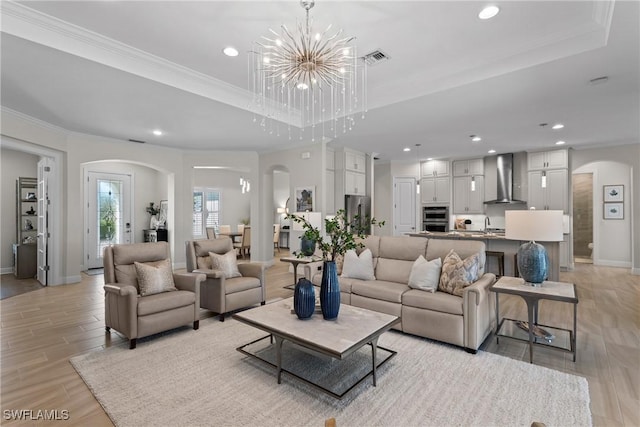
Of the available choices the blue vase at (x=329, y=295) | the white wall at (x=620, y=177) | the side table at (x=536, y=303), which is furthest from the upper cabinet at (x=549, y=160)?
the blue vase at (x=329, y=295)

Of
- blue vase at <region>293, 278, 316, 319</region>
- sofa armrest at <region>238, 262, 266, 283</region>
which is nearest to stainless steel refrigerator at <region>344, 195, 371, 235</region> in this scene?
sofa armrest at <region>238, 262, 266, 283</region>

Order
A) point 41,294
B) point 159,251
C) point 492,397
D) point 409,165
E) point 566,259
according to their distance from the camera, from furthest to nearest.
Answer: point 409,165
point 566,259
point 41,294
point 159,251
point 492,397

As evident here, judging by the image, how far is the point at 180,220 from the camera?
739cm

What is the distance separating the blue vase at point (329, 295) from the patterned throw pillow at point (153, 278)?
6.47ft

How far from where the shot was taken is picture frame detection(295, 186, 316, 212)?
652 cm

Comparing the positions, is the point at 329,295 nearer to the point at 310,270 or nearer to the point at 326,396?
the point at 326,396

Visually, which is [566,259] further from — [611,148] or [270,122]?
[270,122]

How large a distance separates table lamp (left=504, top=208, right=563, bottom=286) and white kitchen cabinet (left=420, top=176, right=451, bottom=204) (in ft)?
19.1

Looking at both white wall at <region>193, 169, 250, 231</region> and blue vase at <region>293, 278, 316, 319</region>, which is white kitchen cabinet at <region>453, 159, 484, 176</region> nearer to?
white wall at <region>193, 169, 250, 231</region>

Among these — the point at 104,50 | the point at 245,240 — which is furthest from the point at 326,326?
the point at 245,240

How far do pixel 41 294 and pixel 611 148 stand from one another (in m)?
11.7

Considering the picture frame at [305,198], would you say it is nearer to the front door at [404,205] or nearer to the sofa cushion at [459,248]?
the sofa cushion at [459,248]

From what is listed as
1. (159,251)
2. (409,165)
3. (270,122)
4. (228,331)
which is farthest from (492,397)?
(409,165)

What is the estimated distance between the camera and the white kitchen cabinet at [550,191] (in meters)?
7.14
